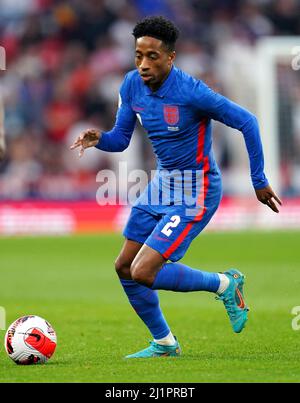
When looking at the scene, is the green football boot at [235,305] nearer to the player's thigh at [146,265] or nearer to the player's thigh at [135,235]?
the player's thigh at [146,265]

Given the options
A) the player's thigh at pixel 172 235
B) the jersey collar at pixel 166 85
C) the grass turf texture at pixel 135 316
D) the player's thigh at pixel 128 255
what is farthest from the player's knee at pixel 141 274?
the jersey collar at pixel 166 85

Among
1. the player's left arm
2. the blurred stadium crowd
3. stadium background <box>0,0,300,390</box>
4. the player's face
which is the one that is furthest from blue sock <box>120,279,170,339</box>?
the blurred stadium crowd

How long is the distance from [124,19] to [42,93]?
9.52ft

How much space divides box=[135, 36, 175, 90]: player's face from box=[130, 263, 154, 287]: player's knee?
130 cm

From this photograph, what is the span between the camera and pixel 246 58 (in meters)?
24.3

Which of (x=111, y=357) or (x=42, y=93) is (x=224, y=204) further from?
(x=111, y=357)

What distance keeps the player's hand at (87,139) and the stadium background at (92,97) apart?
14.1 meters

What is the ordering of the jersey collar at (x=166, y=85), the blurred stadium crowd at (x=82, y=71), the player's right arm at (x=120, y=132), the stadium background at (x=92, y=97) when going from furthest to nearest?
the blurred stadium crowd at (x=82, y=71)
the stadium background at (x=92, y=97)
the player's right arm at (x=120, y=132)
the jersey collar at (x=166, y=85)

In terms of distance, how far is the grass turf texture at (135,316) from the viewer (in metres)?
6.54

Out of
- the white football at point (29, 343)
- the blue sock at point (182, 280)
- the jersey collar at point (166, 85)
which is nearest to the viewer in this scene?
the white football at point (29, 343)

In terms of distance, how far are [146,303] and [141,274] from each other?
57cm

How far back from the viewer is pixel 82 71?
23906 mm

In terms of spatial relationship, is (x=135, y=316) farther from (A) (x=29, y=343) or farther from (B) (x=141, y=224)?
(A) (x=29, y=343)

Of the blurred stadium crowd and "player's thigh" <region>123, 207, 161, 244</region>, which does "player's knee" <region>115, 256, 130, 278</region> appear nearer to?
"player's thigh" <region>123, 207, 161, 244</region>
